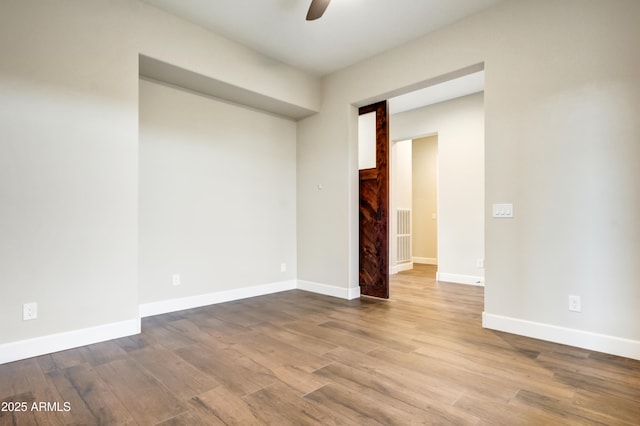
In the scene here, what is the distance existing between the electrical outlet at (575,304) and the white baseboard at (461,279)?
2.42 m

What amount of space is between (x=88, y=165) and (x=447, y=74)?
11.1ft

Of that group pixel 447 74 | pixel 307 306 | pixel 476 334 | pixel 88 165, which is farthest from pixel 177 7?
pixel 476 334

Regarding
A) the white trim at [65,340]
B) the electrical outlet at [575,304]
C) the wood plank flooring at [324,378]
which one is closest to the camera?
the wood plank flooring at [324,378]

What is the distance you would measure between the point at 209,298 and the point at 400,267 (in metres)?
3.81

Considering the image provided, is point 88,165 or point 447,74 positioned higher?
point 447,74

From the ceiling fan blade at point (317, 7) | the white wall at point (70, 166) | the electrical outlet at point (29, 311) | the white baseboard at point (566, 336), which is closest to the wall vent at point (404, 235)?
the white baseboard at point (566, 336)

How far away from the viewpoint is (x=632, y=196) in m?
2.38

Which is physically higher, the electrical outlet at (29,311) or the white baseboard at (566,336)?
the electrical outlet at (29,311)

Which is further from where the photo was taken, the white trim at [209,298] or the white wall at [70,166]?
the white trim at [209,298]

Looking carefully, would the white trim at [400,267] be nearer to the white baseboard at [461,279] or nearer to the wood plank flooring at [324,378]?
the white baseboard at [461,279]

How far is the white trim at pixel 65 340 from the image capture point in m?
2.34

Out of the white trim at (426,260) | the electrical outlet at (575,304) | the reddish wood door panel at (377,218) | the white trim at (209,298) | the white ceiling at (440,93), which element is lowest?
the white trim at (426,260)

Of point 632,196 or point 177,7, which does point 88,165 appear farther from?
point 632,196

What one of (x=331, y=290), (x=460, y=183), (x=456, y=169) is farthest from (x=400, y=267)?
(x=331, y=290)
